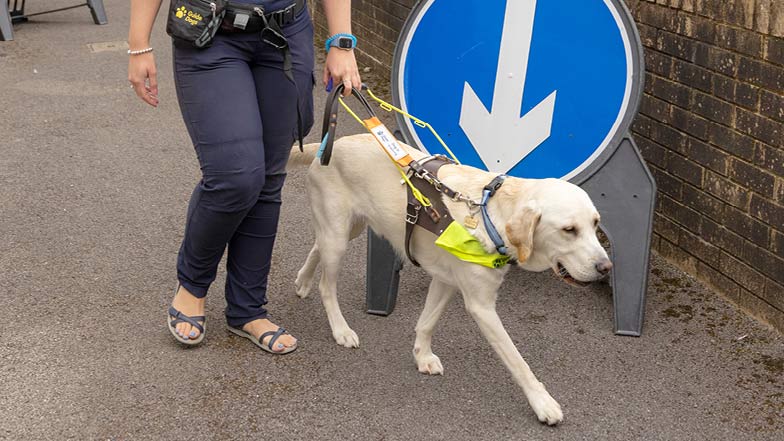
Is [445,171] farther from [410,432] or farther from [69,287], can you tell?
[69,287]

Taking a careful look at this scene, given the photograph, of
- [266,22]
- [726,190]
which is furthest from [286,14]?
[726,190]

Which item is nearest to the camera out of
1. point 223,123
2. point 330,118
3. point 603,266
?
point 603,266

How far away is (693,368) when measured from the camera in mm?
3996

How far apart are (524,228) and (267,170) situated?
3.54 ft

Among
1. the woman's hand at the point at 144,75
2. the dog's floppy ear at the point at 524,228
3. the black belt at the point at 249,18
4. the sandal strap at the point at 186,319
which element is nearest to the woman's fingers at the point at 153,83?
the woman's hand at the point at 144,75

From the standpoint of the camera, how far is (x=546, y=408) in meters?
3.55

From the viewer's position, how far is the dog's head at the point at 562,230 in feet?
10.9

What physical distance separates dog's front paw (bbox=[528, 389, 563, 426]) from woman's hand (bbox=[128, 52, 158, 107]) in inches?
65.8

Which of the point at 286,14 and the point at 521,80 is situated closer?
the point at 286,14

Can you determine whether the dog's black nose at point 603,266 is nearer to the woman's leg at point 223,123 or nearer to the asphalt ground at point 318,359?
the asphalt ground at point 318,359

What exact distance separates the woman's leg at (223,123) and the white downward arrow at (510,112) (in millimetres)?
1091

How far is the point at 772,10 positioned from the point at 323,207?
1899 millimetres

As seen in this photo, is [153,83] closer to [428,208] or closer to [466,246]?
[428,208]

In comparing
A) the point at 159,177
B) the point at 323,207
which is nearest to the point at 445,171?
the point at 323,207
